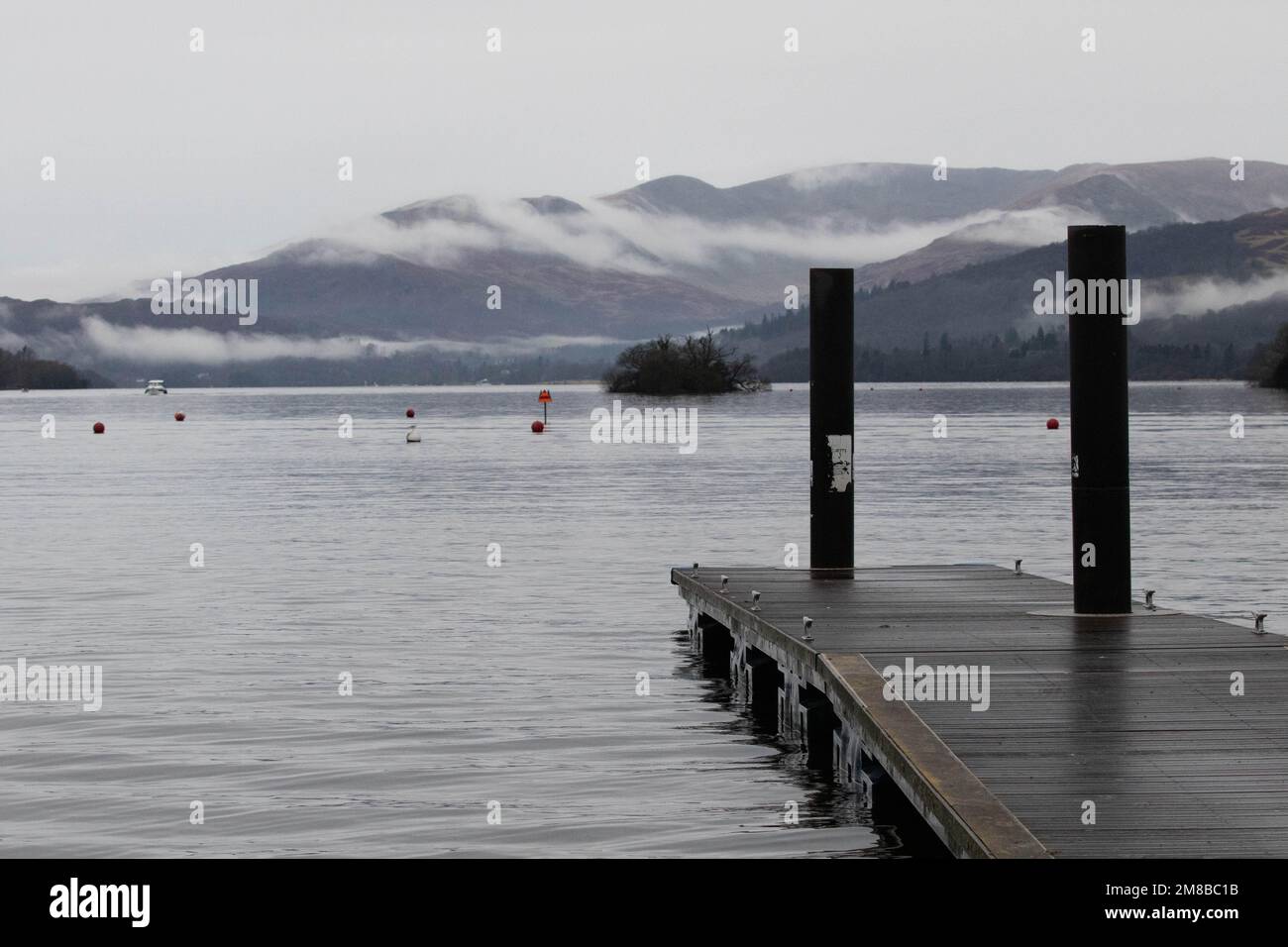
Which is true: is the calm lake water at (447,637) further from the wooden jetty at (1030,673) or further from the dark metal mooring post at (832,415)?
the dark metal mooring post at (832,415)

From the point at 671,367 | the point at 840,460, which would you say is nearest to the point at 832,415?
the point at 840,460

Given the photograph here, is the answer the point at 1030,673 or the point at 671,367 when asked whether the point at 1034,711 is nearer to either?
the point at 1030,673

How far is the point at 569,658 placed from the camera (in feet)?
73.6

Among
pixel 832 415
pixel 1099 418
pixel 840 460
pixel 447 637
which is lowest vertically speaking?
pixel 447 637

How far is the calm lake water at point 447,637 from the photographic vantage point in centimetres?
1445

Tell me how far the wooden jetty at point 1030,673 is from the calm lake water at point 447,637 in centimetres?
91

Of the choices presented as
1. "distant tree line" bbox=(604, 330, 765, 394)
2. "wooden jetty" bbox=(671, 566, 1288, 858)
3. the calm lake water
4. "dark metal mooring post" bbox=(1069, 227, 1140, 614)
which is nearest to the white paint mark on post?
→ "wooden jetty" bbox=(671, 566, 1288, 858)

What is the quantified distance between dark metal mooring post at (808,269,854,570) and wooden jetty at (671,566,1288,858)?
81 cm

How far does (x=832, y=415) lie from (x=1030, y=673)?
7780mm

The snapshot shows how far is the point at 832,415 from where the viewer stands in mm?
22594
